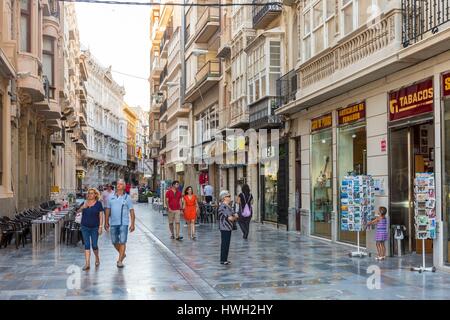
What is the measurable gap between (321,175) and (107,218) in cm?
848

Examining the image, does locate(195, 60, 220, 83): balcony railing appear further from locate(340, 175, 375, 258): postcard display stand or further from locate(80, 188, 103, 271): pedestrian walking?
locate(80, 188, 103, 271): pedestrian walking

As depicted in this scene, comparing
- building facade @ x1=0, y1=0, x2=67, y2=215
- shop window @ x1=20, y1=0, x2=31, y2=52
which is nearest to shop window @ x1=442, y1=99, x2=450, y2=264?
building facade @ x1=0, y1=0, x2=67, y2=215

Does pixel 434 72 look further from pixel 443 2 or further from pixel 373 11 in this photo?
pixel 373 11

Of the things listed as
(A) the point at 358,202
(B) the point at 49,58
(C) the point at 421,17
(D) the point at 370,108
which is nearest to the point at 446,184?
(A) the point at 358,202

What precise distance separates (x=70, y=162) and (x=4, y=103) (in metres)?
36.7

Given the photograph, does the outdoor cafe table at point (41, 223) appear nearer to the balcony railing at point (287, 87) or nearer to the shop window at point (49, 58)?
the balcony railing at point (287, 87)

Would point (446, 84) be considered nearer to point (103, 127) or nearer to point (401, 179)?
point (401, 179)

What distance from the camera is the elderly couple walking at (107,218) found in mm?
12695

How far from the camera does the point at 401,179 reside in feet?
48.4

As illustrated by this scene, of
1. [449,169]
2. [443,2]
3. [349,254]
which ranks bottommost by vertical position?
[349,254]

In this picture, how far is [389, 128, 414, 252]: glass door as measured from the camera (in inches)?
578

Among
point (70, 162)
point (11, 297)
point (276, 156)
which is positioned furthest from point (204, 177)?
point (11, 297)

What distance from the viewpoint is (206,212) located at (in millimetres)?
27547

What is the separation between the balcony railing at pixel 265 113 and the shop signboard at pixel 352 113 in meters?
5.72
